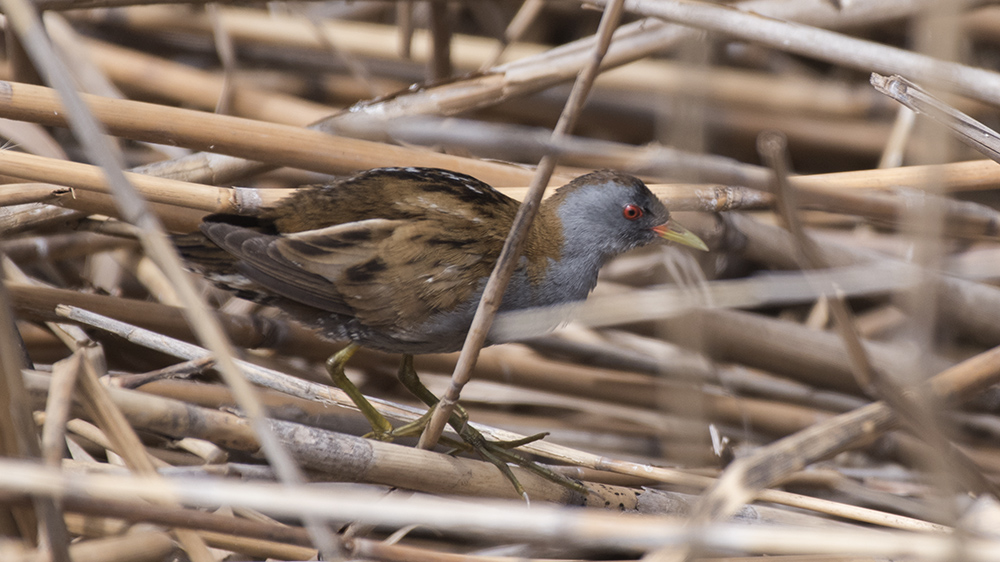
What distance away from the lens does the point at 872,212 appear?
5.96 ft

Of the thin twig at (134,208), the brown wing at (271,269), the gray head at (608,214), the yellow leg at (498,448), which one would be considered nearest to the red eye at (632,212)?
the gray head at (608,214)

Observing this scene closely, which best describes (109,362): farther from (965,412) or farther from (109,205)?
(965,412)

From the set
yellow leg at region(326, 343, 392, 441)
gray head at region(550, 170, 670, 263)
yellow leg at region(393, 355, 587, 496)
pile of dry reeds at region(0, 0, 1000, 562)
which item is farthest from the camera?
gray head at region(550, 170, 670, 263)

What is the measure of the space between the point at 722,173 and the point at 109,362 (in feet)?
5.71

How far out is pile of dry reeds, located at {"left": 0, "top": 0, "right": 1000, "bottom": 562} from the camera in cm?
108

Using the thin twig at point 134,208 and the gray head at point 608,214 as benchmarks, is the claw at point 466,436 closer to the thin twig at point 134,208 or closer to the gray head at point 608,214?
the gray head at point 608,214

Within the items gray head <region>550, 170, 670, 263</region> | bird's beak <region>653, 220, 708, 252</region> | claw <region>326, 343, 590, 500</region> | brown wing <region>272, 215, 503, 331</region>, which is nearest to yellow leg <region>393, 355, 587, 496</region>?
claw <region>326, 343, 590, 500</region>

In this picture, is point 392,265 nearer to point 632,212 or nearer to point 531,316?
point 531,316

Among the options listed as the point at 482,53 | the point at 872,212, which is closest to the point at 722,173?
the point at 872,212

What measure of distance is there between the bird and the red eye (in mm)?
145

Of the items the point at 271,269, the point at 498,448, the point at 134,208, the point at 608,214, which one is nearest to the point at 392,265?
the point at 271,269

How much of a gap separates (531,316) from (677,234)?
473 millimetres

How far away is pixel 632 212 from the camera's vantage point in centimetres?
201

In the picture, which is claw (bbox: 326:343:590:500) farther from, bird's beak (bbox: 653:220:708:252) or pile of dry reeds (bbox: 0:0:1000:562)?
bird's beak (bbox: 653:220:708:252)
